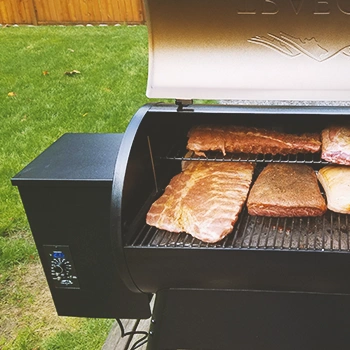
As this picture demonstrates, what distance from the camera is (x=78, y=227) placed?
81.3 inches

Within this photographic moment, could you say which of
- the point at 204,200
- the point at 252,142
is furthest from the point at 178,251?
the point at 252,142

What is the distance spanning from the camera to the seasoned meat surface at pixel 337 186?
1788mm

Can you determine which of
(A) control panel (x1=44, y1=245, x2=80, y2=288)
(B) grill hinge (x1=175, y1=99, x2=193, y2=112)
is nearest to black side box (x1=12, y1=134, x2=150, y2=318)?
(A) control panel (x1=44, y1=245, x2=80, y2=288)

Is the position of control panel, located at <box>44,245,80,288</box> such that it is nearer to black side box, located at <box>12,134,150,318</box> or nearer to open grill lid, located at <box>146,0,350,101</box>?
black side box, located at <box>12,134,150,318</box>

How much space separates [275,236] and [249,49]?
0.64 m

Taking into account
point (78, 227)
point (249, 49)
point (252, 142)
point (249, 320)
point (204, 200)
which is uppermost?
point (249, 49)

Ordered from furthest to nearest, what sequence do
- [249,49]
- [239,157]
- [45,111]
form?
[45,111]
[239,157]
[249,49]

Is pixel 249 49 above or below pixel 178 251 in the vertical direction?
above

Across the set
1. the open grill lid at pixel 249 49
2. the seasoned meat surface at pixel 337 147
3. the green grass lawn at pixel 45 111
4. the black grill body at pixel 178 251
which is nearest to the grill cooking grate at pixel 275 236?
the black grill body at pixel 178 251

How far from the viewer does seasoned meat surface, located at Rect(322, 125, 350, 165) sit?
72.7 inches

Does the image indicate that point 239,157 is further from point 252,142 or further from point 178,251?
point 178,251

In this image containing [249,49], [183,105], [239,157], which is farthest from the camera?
[239,157]

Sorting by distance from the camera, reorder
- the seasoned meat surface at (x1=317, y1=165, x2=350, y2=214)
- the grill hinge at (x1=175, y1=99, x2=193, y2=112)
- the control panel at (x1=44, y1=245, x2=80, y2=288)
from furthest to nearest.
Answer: the control panel at (x1=44, y1=245, x2=80, y2=288) → the grill hinge at (x1=175, y1=99, x2=193, y2=112) → the seasoned meat surface at (x1=317, y1=165, x2=350, y2=214)

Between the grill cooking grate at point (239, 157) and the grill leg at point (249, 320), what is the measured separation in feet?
1.56
